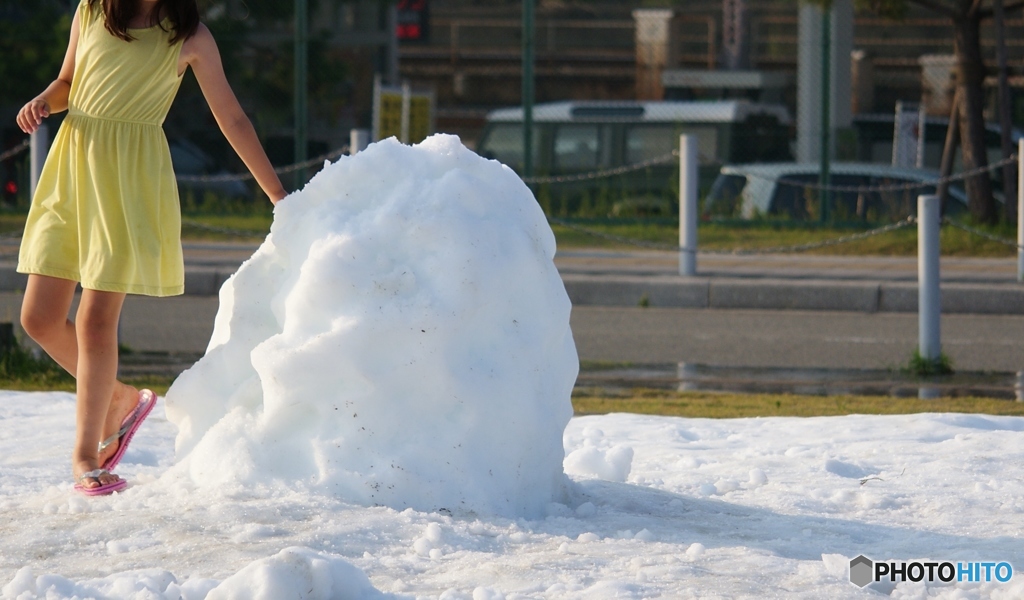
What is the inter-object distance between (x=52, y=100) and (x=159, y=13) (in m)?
0.40

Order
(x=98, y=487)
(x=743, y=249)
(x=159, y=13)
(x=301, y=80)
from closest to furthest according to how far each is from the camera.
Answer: (x=98, y=487) → (x=159, y=13) → (x=743, y=249) → (x=301, y=80)

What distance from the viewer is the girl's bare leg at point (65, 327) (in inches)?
161

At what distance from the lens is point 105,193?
13.1ft

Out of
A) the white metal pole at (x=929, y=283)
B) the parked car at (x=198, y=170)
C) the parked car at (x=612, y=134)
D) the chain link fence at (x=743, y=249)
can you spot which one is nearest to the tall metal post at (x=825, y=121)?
the chain link fence at (x=743, y=249)

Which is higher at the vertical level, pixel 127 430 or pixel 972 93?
pixel 972 93

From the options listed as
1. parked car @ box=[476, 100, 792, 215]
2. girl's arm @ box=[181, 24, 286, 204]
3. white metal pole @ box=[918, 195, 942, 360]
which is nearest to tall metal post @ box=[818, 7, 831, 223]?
parked car @ box=[476, 100, 792, 215]

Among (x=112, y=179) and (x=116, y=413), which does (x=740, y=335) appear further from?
(x=112, y=179)

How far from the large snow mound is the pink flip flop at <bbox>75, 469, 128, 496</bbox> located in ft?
0.60

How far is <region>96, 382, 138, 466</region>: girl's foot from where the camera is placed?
4.29 meters

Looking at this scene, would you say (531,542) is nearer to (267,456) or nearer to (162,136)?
(267,456)

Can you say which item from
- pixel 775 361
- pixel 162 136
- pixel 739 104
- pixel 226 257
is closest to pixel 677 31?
pixel 739 104

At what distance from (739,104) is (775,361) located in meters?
9.32

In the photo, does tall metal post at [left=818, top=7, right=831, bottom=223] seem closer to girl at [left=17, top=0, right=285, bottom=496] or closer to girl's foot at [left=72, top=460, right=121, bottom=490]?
girl at [left=17, top=0, right=285, bottom=496]

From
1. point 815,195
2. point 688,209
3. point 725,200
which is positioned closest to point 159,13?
point 688,209
